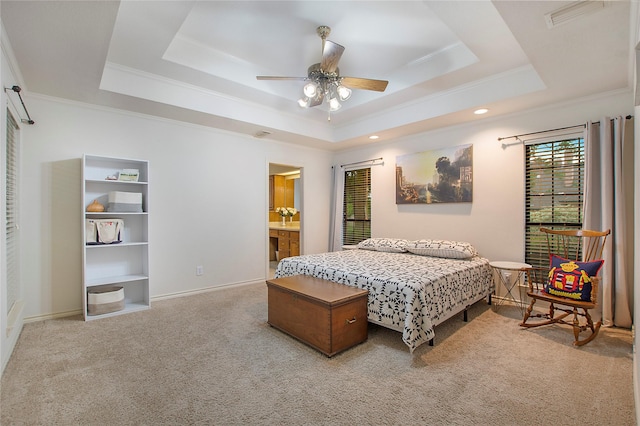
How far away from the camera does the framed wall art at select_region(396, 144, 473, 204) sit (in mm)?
4156

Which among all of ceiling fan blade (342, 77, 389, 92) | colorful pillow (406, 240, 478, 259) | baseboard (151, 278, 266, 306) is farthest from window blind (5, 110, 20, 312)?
colorful pillow (406, 240, 478, 259)

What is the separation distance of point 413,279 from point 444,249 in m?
1.38

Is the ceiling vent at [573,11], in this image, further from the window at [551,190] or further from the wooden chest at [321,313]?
the wooden chest at [321,313]

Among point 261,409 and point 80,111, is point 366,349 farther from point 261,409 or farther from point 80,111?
point 80,111

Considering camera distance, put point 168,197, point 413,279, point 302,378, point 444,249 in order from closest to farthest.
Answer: point 302,378 < point 413,279 < point 444,249 < point 168,197

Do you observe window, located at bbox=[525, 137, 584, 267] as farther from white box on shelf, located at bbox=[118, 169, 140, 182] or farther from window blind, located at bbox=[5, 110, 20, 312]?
window blind, located at bbox=[5, 110, 20, 312]

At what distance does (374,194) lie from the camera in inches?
208

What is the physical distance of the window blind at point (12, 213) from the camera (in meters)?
→ 2.62

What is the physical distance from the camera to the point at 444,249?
12.3 ft

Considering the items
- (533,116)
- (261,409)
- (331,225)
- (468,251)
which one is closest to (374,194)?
(331,225)

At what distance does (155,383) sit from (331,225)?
4.17 metres

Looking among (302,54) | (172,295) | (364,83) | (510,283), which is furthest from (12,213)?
(510,283)

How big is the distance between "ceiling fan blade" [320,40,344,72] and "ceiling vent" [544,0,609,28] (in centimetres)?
145

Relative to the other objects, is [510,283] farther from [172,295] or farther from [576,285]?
[172,295]
